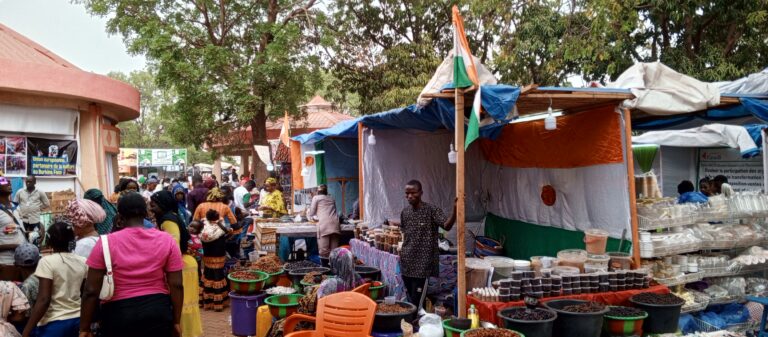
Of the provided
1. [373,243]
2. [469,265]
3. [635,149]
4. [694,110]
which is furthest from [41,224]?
[635,149]

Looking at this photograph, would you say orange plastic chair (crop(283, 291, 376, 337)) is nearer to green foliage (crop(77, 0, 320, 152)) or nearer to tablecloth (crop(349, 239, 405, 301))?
tablecloth (crop(349, 239, 405, 301))

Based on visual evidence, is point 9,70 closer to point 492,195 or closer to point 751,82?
point 492,195

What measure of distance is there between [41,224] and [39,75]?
257 centimetres

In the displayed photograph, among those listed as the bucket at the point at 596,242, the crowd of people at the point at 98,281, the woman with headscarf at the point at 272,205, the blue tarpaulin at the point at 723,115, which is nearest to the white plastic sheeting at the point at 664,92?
the blue tarpaulin at the point at 723,115

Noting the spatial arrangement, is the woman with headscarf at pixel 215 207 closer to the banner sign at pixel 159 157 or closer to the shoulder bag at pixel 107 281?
the shoulder bag at pixel 107 281

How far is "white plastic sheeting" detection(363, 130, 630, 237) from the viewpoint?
263 inches

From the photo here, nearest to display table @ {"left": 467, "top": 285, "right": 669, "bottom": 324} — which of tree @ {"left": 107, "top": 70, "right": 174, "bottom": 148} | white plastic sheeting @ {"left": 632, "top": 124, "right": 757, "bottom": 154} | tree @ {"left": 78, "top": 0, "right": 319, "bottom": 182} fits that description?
white plastic sheeting @ {"left": 632, "top": 124, "right": 757, "bottom": 154}

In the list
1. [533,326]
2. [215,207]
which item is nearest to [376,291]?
[533,326]

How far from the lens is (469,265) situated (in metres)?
6.08

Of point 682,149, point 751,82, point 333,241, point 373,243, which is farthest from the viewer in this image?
point 682,149

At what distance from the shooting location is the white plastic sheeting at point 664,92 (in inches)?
239

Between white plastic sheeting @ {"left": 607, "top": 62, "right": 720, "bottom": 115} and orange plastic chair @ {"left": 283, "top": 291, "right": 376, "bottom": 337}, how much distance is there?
13.0 feet

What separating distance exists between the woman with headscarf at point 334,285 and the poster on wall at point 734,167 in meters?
10.0

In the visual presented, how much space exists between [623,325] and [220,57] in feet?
45.2
